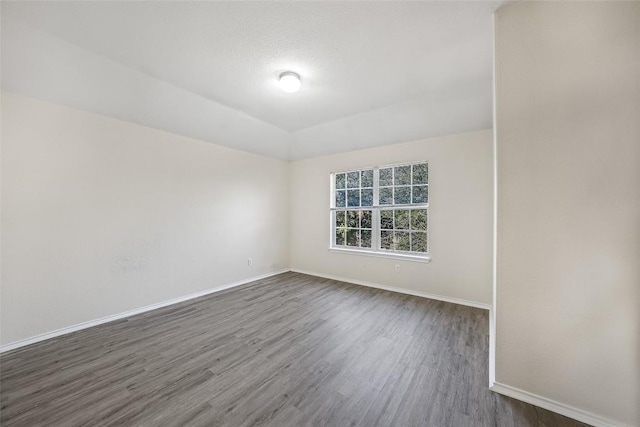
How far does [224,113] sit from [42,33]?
1756mm

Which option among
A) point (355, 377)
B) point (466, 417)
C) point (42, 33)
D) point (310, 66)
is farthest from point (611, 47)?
point (42, 33)

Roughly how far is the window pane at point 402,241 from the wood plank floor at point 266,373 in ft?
3.86

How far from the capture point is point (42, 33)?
6.48 feet

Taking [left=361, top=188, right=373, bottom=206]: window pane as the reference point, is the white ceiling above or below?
above

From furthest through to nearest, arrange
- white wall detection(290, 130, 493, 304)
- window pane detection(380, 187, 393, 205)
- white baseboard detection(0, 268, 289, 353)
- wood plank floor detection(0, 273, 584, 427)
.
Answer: window pane detection(380, 187, 393, 205), white wall detection(290, 130, 493, 304), white baseboard detection(0, 268, 289, 353), wood plank floor detection(0, 273, 584, 427)

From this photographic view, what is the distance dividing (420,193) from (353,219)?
1.35 m

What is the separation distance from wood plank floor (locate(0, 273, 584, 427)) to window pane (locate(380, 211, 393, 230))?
1538 millimetres

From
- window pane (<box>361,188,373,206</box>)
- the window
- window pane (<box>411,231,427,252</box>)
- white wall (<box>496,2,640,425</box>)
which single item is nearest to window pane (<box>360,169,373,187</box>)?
the window

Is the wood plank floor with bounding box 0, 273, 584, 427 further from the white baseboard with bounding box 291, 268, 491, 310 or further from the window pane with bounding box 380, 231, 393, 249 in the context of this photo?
the window pane with bounding box 380, 231, 393, 249

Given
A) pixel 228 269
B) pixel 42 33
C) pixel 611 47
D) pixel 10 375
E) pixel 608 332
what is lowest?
pixel 10 375

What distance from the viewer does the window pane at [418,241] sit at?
12.8ft

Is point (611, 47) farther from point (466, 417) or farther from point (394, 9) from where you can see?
point (466, 417)

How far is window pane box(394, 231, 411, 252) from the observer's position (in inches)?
161

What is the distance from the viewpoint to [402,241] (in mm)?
4145
